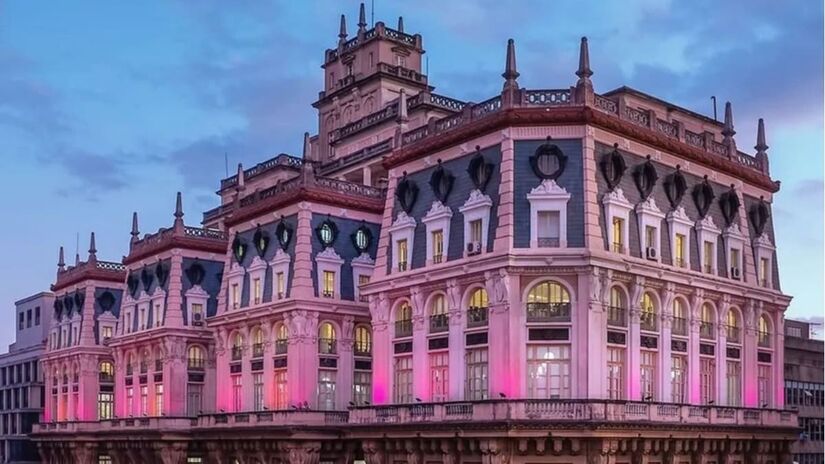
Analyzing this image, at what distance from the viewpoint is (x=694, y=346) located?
61531 millimetres

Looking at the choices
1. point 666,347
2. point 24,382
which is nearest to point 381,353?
point 666,347

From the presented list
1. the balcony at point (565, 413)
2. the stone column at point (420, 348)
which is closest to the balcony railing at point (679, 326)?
the balcony at point (565, 413)

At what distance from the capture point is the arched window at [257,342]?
73125 mm

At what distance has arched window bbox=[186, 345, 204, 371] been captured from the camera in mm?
84438

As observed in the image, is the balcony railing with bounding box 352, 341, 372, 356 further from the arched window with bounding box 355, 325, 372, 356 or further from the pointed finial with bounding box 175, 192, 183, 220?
the pointed finial with bounding box 175, 192, 183, 220

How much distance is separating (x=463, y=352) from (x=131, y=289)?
42.2m

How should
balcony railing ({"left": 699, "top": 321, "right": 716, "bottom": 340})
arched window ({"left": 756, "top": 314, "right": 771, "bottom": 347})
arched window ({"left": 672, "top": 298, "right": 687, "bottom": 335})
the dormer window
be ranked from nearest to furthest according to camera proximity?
arched window ({"left": 672, "top": 298, "right": 687, "bottom": 335})
balcony railing ({"left": 699, "top": 321, "right": 716, "bottom": 340})
the dormer window
arched window ({"left": 756, "top": 314, "right": 771, "bottom": 347})

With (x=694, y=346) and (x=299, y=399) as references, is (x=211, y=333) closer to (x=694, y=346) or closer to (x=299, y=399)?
(x=299, y=399)

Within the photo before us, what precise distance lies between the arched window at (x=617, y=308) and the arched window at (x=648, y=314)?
4.98ft

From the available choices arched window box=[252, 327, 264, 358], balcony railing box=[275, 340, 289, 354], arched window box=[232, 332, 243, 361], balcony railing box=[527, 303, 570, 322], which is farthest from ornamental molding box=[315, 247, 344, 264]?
balcony railing box=[527, 303, 570, 322]

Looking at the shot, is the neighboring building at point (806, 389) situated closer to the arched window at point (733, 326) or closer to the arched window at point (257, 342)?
the arched window at point (733, 326)

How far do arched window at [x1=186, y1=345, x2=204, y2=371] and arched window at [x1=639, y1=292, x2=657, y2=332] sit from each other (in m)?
38.9

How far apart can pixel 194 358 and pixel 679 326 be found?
3927 cm

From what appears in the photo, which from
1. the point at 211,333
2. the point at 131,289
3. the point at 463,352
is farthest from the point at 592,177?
the point at 131,289
